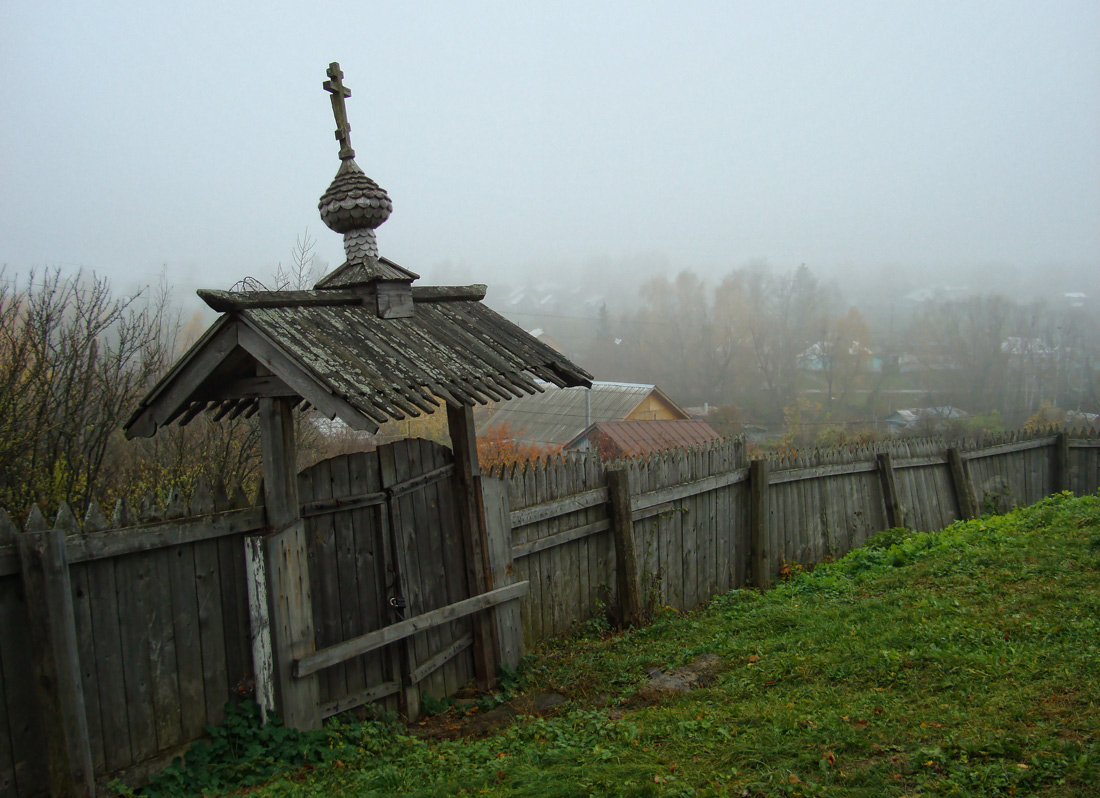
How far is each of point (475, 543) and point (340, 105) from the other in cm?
345

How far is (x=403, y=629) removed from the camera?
5.23 meters

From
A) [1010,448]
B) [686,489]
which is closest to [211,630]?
[686,489]

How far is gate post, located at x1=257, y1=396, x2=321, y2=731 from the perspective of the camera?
452 centimetres

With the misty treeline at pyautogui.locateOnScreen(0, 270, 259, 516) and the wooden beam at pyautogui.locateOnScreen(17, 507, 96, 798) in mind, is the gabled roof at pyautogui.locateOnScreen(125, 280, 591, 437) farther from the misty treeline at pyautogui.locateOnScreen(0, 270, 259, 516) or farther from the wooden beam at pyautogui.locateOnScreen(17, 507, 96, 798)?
the misty treeline at pyautogui.locateOnScreen(0, 270, 259, 516)

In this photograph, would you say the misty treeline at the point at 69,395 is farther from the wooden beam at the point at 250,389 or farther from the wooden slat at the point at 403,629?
the wooden slat at the point at 403,629

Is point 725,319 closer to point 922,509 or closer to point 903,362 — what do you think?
point 903,362

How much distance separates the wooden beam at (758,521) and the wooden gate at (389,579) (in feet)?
13.7

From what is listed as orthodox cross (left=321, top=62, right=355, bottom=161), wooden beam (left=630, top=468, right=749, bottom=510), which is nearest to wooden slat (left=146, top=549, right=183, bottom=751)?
orthodox cross (left=321, top=62, right=355, bottom=161)

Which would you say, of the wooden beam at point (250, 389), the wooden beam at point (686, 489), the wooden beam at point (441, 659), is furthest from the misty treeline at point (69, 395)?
the wooden beam at point (686, 489)

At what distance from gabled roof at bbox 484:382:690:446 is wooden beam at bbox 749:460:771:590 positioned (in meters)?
29.2

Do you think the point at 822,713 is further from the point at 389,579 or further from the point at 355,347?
the point at 355,347

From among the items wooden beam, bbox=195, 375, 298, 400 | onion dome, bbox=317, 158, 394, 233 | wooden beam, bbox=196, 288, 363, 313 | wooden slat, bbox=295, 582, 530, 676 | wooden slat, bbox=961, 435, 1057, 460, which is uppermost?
onion dome, bbox=317, 158, 394, 233

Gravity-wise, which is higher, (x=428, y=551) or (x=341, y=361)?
(x=341, y=361)

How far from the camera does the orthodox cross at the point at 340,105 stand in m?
5.57
